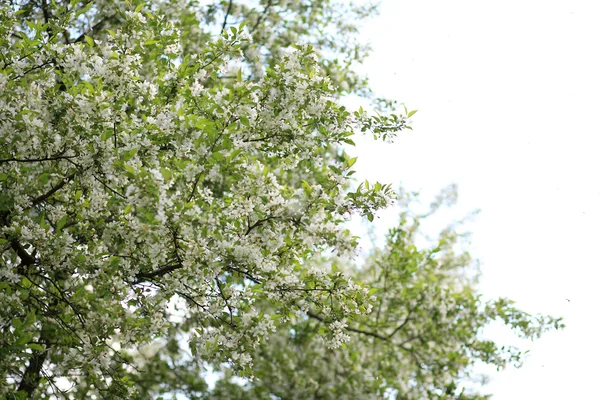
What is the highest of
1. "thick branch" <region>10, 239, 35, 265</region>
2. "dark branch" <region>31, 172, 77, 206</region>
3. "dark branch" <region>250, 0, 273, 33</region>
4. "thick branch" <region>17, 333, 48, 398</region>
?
"dark branch" <region>250, 0, 273, 33</region>

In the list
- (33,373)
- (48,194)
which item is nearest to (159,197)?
(48,194)

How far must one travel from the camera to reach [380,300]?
960 cm

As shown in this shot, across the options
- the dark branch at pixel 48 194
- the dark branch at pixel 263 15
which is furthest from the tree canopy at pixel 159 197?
the dark branch at pixel 263 15

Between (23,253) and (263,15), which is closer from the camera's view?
(23,253)

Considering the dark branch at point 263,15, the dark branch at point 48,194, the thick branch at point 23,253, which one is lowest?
the thick branch at point 23,253

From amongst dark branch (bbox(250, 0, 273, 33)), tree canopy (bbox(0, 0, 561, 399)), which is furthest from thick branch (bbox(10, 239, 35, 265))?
dark branch (bbox(250, 0, 273, 33))

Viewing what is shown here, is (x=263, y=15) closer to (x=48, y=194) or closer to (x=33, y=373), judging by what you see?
(x=48, y=194)

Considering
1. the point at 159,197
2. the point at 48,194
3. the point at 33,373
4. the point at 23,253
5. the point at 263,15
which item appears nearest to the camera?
the point at 159,197

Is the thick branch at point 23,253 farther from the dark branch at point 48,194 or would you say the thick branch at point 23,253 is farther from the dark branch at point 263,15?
the dark branch at point 263,15

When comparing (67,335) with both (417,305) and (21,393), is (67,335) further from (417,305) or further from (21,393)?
(417,305)

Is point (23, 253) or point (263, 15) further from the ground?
point (263, 15)

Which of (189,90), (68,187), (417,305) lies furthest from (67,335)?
(417,305)

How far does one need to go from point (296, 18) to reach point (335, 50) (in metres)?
0.83

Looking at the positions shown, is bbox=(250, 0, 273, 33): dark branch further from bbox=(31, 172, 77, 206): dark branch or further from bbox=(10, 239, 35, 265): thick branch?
bbox=(10, 239, 35, 265): thick branch
